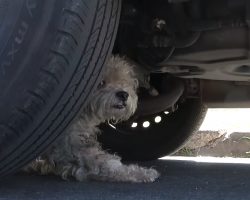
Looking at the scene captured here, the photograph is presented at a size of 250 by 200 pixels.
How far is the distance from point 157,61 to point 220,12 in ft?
1.51

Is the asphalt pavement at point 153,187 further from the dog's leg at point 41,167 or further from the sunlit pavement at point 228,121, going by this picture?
the sunlit pavement at point 228,121

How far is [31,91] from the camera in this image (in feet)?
6.72

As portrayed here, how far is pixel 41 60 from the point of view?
6.66 feet

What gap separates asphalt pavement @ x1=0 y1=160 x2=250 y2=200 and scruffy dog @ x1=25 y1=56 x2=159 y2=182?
0.14 meters

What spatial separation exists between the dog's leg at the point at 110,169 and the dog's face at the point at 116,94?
0.21 m

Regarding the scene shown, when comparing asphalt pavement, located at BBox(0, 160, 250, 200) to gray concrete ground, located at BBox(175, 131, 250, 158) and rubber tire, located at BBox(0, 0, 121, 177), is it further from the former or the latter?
gray concrete ground, located at BBox(175, 131, 250, 158)

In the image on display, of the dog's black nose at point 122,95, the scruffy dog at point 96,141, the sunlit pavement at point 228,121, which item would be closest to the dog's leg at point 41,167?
the scruffy dog at point 96,141

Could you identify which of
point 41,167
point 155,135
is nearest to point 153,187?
point 41,167

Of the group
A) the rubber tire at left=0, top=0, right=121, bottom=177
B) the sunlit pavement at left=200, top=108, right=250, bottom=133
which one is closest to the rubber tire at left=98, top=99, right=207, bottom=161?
the rubber tire at left=0, top=0, right=121, bottom=177

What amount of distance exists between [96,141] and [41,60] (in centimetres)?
139

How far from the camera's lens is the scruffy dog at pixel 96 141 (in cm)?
307

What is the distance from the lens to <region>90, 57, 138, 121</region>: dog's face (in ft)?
10.7

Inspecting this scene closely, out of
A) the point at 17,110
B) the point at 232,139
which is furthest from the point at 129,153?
the point at 232,139

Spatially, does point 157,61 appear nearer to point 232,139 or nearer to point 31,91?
point 31,91
